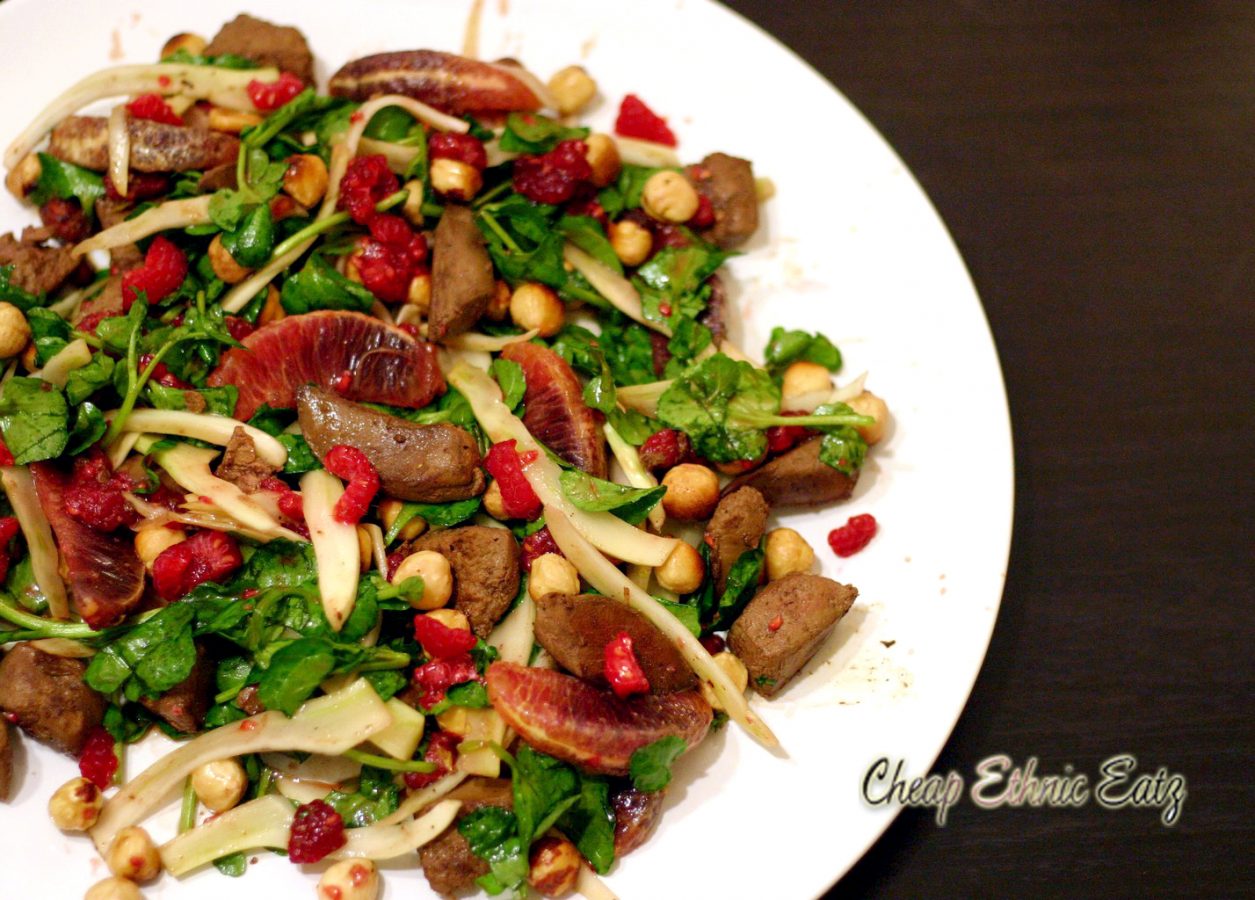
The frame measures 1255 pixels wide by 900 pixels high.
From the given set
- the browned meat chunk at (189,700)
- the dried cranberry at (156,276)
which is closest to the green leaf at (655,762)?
the browned meat chunk at (189,700)

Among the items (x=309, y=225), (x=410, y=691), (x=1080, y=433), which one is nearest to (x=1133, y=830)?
(x=1080, y=433)

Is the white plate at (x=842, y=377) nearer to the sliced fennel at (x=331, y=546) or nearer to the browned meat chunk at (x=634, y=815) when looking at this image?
the browned meat chunk at (x=634, y=815)

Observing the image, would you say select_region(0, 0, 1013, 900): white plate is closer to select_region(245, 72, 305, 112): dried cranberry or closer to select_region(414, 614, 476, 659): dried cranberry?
select_region(245, 72, 305, 112): dried cranberry

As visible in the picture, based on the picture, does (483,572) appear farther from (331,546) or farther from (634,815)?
(634,815)

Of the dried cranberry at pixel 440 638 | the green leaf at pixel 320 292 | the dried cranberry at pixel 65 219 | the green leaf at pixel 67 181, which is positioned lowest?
the dried cranberry at pixel 440 638

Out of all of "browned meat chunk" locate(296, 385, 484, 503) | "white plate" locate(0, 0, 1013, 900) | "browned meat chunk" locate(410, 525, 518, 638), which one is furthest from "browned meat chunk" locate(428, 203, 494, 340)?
"white plate" locate(0, 0, 1013, 900)

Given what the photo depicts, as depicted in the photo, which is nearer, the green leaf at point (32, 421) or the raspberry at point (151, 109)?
the green leaf at point (32, 421)

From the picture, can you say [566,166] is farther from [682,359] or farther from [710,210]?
[682,359]

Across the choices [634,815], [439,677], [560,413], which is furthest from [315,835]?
[560,413]
